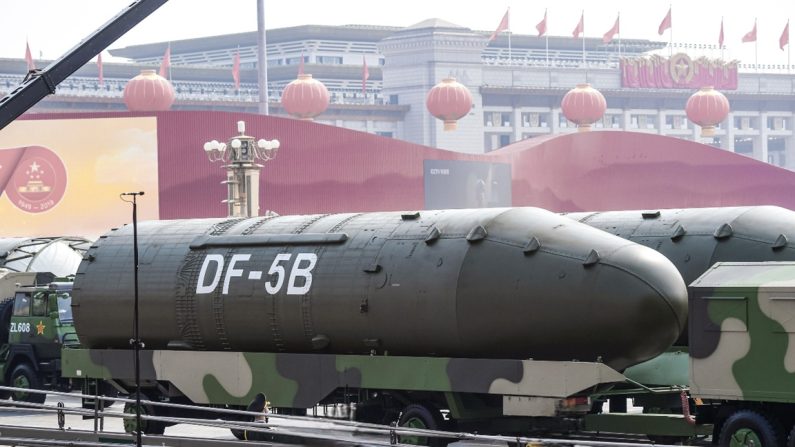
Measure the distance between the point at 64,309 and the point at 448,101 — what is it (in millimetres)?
49565

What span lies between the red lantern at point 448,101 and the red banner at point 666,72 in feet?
211

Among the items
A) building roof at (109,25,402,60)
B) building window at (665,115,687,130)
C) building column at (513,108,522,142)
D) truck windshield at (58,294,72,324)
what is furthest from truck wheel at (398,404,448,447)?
building roof at (109,25,402,60)

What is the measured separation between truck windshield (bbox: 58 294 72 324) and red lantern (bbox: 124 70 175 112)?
124 ft

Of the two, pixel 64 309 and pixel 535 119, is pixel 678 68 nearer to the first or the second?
pixel 535 119

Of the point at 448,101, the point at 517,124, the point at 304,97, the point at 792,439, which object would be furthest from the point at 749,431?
the point at 517,124

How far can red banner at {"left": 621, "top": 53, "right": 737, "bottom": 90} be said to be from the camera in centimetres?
14250

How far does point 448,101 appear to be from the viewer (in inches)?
3147

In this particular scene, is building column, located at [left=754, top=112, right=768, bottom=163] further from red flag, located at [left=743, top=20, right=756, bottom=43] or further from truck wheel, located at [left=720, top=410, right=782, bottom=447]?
truck wheel, located at [left=720, top=410, right=782, bottom=447]

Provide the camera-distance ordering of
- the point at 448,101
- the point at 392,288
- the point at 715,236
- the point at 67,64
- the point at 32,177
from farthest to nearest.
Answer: the point at 448,101, the point at 32,177, the point at 67,64, the point at 715,236, the point at 392,288

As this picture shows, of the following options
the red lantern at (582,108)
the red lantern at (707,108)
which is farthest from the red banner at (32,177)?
the red lantern at (707,108)

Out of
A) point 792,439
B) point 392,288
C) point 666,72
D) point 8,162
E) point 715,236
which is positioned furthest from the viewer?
point 666,72

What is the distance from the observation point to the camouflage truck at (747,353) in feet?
58.4

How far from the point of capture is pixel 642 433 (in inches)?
808

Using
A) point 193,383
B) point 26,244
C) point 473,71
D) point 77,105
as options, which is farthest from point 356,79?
point 193,383
